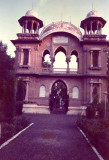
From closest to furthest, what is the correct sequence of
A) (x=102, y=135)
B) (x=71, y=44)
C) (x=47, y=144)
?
(x=102, y=135), (x=47, y=144), (x=71, y=44)

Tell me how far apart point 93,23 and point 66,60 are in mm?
6533

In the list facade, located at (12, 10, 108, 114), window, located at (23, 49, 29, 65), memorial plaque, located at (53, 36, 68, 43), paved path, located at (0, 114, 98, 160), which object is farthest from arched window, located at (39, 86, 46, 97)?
paved path, located at (0, 114, 98, 160)

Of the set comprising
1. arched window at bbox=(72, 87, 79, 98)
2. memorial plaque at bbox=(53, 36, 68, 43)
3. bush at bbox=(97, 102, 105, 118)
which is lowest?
bush at bbox=(97, 102, 105, 118)

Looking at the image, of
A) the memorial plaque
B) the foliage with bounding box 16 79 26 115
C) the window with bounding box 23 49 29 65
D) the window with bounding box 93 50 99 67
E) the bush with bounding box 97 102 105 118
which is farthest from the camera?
the memorial plaque

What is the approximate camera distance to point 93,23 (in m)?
28.4

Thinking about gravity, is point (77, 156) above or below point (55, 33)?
below

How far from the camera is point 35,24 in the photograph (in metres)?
28.9

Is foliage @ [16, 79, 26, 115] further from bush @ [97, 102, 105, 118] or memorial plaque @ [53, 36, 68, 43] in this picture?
memorial plaque @ [53, 36, 68, 43]

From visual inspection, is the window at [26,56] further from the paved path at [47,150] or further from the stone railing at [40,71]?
the paved path at [47,150]

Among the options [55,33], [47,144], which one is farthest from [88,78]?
[47,144]

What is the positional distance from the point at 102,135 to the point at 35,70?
Result: 767 inches

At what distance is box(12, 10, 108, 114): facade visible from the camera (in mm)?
25641

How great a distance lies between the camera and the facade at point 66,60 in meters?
25.6

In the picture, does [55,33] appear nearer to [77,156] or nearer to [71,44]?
[71,44]
